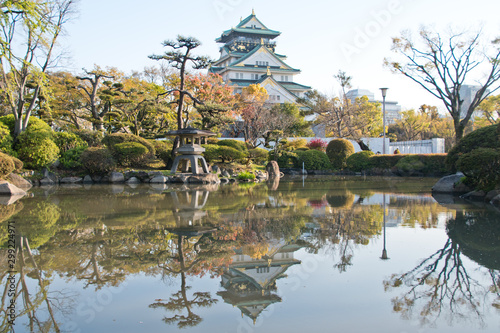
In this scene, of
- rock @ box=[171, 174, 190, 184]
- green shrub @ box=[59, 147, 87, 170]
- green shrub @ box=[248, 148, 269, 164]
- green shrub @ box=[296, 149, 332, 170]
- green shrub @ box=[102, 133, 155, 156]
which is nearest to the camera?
rock @ box=[171, 174, 190, 184]

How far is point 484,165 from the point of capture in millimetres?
10297

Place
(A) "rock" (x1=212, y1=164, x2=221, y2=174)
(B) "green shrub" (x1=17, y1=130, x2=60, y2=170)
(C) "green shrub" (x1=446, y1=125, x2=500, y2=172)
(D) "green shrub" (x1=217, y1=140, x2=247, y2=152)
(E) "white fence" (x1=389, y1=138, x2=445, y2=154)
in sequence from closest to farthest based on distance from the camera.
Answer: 1. (C) "green shrub" (x1=446, y1=125, x2=500, y2=172)
2. (B) "green shrub" (x1=17, y1=130, x2=60, y2=170)
3. (A) "rock" (x1=212, y1=164, x2=221, y2=174)
4. (D) "green shrub" (x1=217, y1=140, x2=247, y2=152)
5. (E) "white fence" (x1=389, y1=138, x2=445, y2=154)

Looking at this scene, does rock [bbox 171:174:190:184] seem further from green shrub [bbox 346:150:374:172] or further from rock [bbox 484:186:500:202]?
green shrub [bbox 346:150:374:172]

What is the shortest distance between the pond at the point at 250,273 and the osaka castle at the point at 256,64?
33082 millimetres

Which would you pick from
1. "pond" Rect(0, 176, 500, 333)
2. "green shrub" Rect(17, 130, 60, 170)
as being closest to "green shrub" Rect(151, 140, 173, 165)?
"green shrub" Rect(17, 130, 60, 170)

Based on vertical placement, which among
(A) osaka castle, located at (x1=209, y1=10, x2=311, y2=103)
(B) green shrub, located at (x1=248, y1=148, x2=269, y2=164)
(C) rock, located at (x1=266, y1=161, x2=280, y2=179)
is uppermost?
(A) osaka castle, located at (x1=209, y1=10, x2=311, y2=103)

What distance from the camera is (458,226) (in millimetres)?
→ 6734

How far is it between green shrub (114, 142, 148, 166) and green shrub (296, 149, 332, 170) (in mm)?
10923

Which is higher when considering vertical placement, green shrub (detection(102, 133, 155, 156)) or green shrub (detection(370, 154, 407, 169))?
green shrub (detection(102, 133, 155, 156))

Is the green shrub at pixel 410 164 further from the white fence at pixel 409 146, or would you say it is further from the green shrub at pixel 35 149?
the green shrub at pixel 35 149

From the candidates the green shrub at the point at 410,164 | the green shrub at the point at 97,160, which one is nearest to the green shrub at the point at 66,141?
the green shrub at the point at 97,160

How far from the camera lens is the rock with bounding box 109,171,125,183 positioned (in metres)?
17.5

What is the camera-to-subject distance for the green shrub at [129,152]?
18.6 meters

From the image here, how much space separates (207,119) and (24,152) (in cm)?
776
